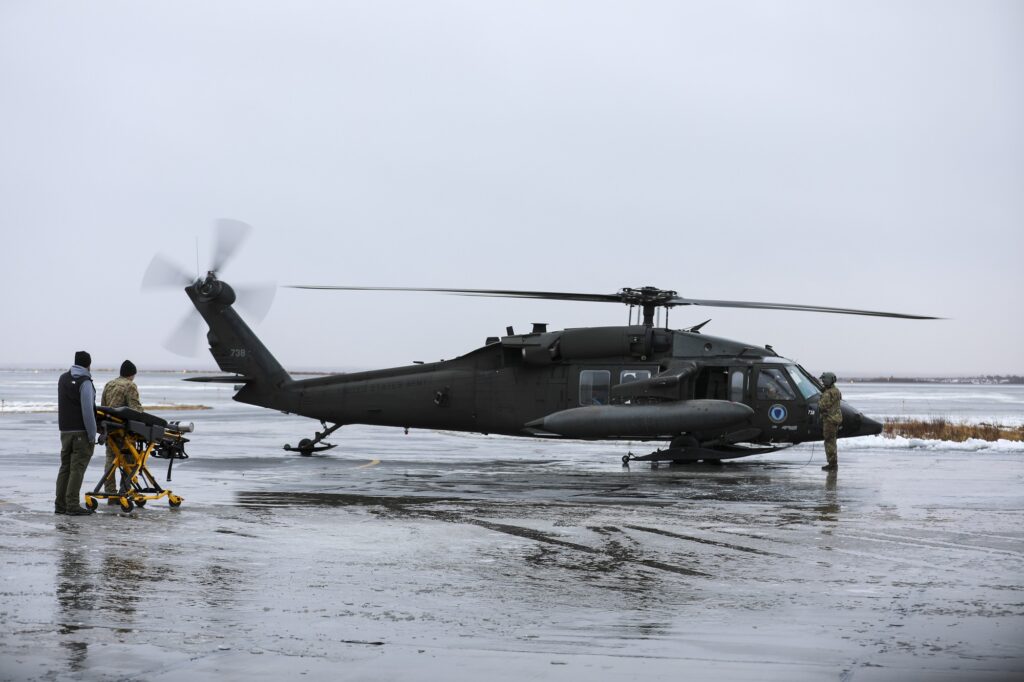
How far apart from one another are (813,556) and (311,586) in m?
4.41

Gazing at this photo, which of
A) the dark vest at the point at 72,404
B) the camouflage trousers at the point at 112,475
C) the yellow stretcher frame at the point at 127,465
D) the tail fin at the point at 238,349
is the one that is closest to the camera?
the dark vest at the point at 72,404

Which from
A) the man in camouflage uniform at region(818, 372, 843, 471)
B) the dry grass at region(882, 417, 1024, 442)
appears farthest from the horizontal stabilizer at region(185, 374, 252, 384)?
the dry grass at region(882, 417, 1024, 442)

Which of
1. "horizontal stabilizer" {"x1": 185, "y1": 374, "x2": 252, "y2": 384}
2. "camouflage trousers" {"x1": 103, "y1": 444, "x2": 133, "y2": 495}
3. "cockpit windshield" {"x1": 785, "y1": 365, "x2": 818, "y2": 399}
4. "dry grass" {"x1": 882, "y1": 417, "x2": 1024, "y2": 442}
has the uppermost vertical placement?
"cockpit windshield" {"x1": 785, "y1": 365, "x2": 818, "y2": 399}

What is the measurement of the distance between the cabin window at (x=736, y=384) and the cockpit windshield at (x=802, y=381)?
34.2 inches

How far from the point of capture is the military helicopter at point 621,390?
1883 centimetres

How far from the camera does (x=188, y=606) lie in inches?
296

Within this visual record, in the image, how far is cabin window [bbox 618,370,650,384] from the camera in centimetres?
1997

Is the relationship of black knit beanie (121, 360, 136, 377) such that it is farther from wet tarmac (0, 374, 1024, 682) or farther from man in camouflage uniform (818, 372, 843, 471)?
man in camouflage uniform (818, 372, 843, 471)

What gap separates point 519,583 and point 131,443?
6.48m

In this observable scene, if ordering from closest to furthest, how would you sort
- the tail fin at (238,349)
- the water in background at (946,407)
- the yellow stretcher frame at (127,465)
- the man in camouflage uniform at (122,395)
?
the yellow stretcher frame at (127,465)
the man in camouflage uniform at (122,395)
the tail fin at (238,349)
the water in background at (946,407)

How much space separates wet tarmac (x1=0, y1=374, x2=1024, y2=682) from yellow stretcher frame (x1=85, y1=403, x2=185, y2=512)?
0.24 metres

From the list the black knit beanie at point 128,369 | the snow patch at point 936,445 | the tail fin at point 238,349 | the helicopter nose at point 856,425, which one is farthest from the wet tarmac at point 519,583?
the snow patch at point 936,445

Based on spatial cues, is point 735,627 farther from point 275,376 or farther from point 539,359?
point 275,376

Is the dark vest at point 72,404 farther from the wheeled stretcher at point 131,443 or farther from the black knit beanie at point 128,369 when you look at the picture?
the black knit beanie at point 128,369
